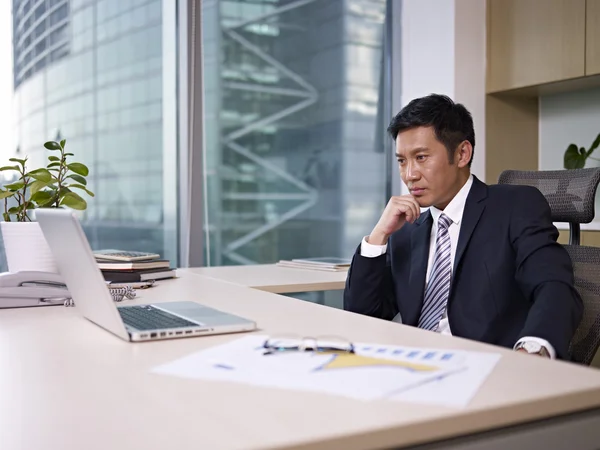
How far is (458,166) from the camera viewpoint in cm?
194

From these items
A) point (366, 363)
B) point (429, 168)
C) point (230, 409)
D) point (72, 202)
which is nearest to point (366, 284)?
point (429, 168)

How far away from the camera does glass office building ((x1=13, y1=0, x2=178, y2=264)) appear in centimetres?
335

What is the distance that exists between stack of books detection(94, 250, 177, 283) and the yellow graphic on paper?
122 centimetres

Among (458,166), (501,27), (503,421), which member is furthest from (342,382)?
(501,27)

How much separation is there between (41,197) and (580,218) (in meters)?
1.50

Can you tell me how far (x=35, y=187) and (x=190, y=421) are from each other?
1.34m

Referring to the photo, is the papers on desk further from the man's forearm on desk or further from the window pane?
the window pane

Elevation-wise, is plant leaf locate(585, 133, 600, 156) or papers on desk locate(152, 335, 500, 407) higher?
plant leaf locate(585, 133, 600, 156)

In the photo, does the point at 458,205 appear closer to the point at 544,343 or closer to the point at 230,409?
the point at 544,343

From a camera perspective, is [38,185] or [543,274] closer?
→ [543,274]

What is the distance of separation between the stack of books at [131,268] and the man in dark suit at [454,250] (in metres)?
0.61

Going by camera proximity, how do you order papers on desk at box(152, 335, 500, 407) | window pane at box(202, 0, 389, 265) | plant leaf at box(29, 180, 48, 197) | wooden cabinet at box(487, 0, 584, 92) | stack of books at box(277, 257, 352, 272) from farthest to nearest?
window pane at box(202, 0, 389, 265), wooden cabinet at box(487, 0, 584, 92), stack of books at box(277, 257, 352, 272), plant leaf at box(29, 180, 48, 197), papers on desk at box(152, 335, 500, 407)

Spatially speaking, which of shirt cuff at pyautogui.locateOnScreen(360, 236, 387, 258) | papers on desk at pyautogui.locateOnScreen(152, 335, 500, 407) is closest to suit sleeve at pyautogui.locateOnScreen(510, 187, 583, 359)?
shirt cuff at pyautogui.locateOnScreen(360, 236, 387, 258)

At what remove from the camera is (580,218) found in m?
1.86
